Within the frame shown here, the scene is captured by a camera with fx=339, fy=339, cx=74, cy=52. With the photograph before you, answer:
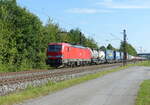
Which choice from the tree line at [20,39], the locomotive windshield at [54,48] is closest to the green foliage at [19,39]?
the tree line at [20,39]

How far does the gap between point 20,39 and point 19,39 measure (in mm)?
135

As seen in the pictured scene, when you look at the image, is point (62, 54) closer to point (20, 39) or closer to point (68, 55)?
point (68, 55)

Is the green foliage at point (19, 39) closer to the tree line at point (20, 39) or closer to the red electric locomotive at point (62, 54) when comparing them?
the tree line at point (20, 39)

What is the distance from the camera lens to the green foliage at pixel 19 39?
1600 inches

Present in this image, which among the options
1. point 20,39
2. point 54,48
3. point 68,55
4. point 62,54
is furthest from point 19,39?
point 68,55

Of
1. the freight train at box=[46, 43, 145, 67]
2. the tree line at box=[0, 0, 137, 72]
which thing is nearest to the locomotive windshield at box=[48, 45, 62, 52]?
the freight train at box=[46, 43, 145, 67]

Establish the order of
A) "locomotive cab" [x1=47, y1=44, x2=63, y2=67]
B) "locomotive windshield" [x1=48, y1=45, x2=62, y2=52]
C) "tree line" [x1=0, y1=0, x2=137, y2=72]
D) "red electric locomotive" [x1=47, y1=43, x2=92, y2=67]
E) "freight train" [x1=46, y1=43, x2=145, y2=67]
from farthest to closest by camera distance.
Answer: "locomotive windshield" [x1=48, y1=45, x2=62, y2=52], "freight train" [x1=46, y1=43, x2=145, y2=67], "red electric locomotive" [x1=47, y1=43, x2=92, y2=67], "locomotive cab" [x1=47, y1=44, x2=63, y2=67], "tree line" [x1=0, y1=0, x2=137, y2=72]

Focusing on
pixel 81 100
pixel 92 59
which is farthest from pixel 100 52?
pixel 81 100

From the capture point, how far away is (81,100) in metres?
15.2

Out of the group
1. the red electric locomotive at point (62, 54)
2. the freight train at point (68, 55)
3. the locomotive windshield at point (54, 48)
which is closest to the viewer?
the red electric locomotive at point (62, 54)

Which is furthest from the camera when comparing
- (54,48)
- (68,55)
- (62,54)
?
(68,55)

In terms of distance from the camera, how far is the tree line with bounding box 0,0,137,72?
4062 cm

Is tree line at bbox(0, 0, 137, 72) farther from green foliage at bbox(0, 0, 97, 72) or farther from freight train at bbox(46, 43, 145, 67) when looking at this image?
freight train at bbox(46, 43, 145, 67)

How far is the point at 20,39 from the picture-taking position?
43844mm
